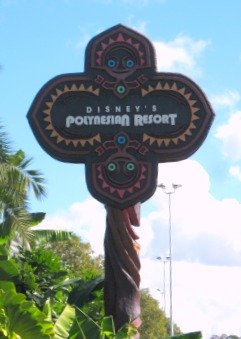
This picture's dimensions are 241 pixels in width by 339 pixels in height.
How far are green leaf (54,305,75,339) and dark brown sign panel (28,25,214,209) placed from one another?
2023 mm

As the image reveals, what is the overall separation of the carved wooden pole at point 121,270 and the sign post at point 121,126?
16mm

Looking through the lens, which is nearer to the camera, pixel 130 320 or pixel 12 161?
pixel 130 320

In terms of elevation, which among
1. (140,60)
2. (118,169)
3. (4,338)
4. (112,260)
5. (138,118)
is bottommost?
Answer: (4,338)

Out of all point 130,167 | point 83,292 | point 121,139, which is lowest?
point 83,292

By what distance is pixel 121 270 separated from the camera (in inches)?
507

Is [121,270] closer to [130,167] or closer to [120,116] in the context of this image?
[130,167]

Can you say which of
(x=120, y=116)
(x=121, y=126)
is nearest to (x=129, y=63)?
(x=120, y=116)

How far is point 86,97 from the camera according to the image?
45.1 ft

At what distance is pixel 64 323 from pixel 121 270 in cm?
147

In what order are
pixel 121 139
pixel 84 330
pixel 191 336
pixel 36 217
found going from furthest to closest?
pixel 36 217 < pixel 121 139 < pixel 84 330 < pixel 191 336

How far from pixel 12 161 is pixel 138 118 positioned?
8.18 metres

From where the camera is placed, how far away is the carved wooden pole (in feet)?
41.9

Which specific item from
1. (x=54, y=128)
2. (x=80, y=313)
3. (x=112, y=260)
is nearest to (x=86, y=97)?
(x=54, y=128)

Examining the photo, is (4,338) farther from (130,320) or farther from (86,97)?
(86,97)
